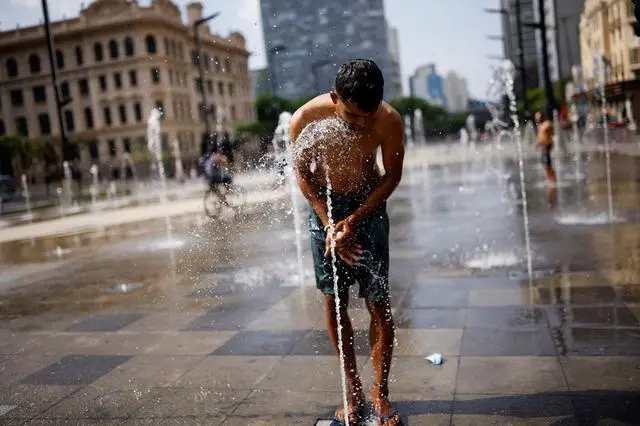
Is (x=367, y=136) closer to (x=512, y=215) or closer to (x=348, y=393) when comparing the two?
(x=348, y=393)

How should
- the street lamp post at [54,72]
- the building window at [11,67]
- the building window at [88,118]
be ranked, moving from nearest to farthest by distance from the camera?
the street lamp post at [54,72] → the building window at [11,67] → the building window at [88,118]

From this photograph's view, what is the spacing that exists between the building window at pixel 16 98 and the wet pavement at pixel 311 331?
64.9 m

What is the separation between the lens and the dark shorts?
3.32 m

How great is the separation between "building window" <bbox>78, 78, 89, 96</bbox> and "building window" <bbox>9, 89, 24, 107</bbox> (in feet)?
20.8

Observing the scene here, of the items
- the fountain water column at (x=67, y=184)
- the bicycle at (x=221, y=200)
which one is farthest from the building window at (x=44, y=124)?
the bicycle at (x=221, y=200)

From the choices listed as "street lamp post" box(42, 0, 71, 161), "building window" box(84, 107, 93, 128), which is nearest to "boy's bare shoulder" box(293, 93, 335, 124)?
"street lamp post" box(42, 0, 71, 161)

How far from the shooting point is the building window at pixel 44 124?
225ft

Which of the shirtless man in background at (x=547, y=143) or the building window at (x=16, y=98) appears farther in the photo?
the building window at (x=16, y=98)

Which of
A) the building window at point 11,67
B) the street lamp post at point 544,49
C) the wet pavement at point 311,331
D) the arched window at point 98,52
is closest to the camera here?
the wet pavement at point 311,331

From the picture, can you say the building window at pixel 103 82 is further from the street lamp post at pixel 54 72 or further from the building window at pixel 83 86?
the street lamp post at pixel 54 72

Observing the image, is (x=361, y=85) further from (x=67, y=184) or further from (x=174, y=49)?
(x=174, y=49)

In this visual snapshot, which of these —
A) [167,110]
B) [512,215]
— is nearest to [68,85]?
[167,110]

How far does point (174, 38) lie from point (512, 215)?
61401 millimetres

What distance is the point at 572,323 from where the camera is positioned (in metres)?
4.69
